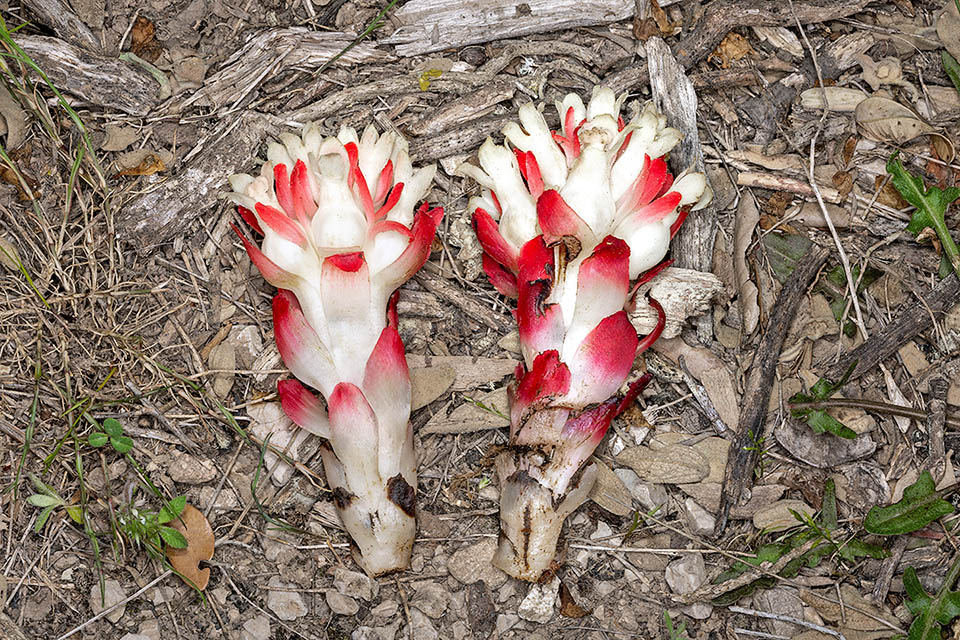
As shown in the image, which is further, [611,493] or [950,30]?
[950,30]

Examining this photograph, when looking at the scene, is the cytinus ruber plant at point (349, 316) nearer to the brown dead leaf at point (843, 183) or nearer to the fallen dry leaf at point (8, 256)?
the fallen dry leaf at point (8, 256)

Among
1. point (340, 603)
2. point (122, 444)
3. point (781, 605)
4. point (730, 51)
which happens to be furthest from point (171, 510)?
point (730, 51)

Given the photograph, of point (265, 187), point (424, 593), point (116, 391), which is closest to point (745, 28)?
point (265, 187)

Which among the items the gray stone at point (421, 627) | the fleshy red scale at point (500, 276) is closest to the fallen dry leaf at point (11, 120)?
the fleshy red scale at point (500, 276)

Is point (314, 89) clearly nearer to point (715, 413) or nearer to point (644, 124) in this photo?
point (644, 124)

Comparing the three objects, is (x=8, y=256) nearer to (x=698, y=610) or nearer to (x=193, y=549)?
(x=193, y=549)
